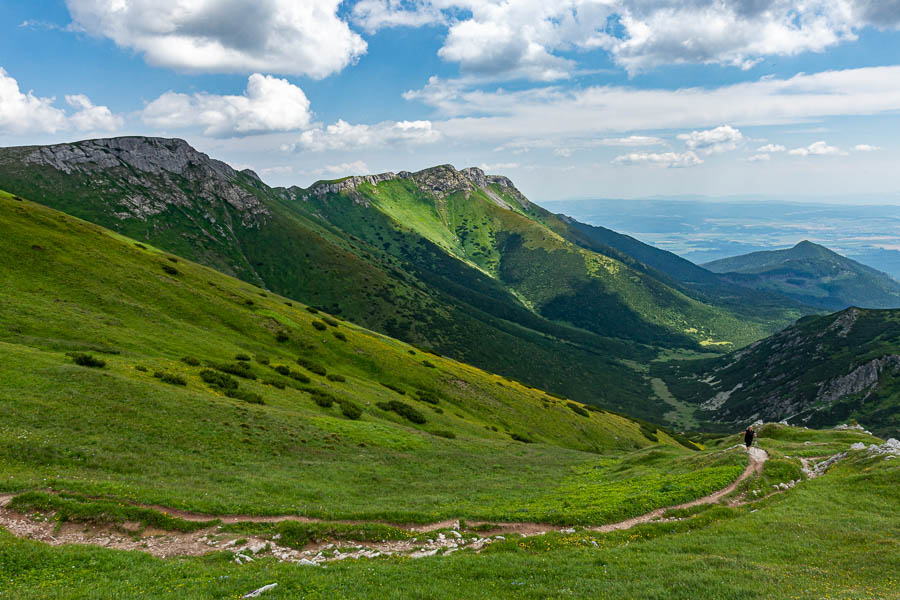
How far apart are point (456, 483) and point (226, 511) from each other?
1806cm

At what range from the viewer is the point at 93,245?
67562mm

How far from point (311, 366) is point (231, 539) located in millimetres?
41057

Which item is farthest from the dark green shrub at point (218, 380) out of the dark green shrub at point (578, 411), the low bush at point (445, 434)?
the dark green shrub at point (578, 411)

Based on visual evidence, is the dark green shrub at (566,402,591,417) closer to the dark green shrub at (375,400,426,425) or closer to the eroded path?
the dark green shrub at (375,400,426,425)

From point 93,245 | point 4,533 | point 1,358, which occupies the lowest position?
point 4,533

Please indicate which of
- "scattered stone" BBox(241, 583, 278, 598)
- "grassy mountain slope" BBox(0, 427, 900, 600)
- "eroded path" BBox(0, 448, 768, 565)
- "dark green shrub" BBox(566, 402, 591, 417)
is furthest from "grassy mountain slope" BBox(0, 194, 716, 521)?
"dark green shrub" BBox(566, 402, 591, 417)

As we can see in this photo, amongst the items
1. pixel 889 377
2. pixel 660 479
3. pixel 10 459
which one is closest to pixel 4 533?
pixel 10 459

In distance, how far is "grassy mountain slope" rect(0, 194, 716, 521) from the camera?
25.5m

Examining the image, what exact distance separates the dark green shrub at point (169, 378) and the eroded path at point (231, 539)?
19639mm

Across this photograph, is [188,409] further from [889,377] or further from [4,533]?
[889,377]

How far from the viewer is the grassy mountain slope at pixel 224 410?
2555cm

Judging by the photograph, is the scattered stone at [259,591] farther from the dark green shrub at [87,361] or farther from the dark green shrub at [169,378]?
the dark green shrub at [87,361]

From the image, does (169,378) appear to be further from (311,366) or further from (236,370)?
(311,366)

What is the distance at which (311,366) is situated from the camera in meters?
60.0
